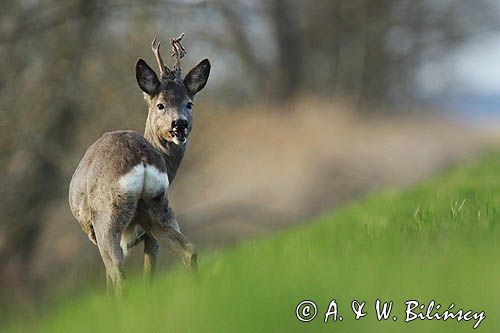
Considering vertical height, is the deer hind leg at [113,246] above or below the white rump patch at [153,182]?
below

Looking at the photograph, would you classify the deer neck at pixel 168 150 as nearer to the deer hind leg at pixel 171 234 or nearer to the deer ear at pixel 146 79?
the deer ear at pixel 146 79

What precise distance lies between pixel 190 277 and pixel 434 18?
1196 inches

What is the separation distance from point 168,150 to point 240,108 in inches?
811

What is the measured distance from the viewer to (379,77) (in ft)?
121

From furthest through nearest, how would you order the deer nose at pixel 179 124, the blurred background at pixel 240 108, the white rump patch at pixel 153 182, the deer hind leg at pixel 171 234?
the blurred background at pixel 240 108 < the deer nose at pixel 179 124 < the white rump patch at pixel 153 182 < the deer hind leg at pixel 171 234

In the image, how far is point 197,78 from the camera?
582cm

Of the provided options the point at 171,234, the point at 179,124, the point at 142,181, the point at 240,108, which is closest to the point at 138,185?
the point at 142,181

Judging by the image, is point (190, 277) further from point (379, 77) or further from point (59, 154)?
point (379, 77)

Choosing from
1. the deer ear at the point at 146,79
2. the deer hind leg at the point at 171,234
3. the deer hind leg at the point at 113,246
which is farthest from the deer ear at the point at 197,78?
the deer hind leg at the point at 113,246

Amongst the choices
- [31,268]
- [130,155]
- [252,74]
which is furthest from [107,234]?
[252,74]

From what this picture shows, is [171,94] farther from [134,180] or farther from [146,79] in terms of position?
[134,180]

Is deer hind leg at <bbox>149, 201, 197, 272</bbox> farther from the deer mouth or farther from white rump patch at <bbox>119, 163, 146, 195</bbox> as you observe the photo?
the deer mouth

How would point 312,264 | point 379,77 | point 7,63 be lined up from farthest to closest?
point 379,77 → point 7,63 → point 312,264

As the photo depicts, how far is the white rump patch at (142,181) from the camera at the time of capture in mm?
5453
